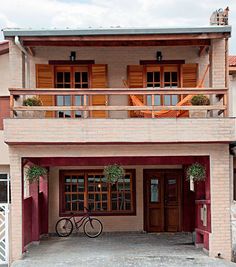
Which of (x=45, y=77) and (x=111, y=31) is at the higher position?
(x=111, y=31)

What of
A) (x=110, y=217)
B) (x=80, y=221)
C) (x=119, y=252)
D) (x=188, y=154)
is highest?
(x=188, y=154)

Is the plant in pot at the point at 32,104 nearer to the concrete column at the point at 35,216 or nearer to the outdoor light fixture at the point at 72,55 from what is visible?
the outdoor light fixture at the point at 72,55

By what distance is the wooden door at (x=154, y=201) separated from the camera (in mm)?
21594

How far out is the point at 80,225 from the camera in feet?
69.3

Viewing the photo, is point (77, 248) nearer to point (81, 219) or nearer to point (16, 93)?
point (81, 219)

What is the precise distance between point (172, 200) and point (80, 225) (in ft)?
12.2

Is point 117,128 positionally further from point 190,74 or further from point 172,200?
point 172,200

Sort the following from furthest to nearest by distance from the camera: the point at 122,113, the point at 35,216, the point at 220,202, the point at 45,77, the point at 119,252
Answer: the point at 122,113 → the point at 45,77 → the point at 35,216 → the point at 119,252 → the point at 220,202

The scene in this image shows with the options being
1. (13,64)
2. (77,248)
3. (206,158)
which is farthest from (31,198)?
(206,158)

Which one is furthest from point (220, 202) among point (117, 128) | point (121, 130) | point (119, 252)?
point (117, 128)

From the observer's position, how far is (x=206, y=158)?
54.0 feet

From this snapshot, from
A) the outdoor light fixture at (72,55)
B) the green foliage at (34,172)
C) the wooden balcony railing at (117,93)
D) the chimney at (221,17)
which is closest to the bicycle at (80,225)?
the green foliage at (34,172)

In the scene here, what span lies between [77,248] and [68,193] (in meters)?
4.23

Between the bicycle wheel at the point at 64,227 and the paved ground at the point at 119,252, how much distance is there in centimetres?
54
